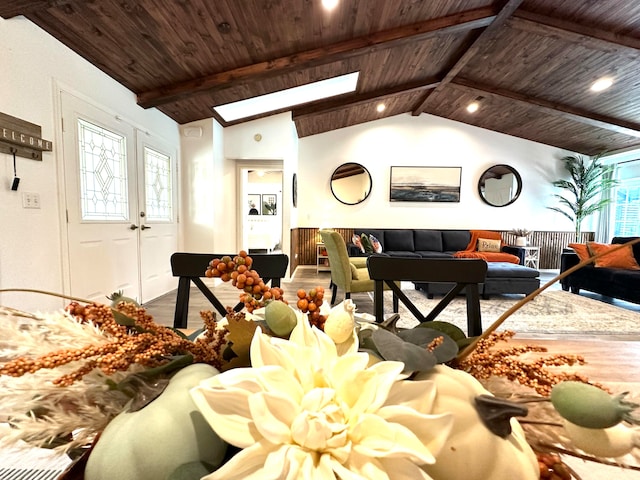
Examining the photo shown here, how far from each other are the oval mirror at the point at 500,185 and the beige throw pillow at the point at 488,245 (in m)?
1.45

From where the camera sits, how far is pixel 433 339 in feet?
0.97

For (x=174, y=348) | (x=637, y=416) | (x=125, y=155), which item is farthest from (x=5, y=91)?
(x=637, y=416)

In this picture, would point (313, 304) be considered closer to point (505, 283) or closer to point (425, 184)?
point (505, 283)

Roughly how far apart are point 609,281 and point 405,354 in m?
5.24

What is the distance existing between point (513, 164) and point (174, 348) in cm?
797

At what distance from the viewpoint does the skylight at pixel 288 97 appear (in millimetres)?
4449

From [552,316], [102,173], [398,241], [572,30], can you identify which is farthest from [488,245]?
[102,173]

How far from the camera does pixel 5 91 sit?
2020 millimetres

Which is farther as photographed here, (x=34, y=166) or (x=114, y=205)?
(x=114, y=205)

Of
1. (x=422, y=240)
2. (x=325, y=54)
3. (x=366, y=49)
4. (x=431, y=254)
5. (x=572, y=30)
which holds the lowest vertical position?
(x=431, y=254)

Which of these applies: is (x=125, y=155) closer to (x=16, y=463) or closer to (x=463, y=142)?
(x=16, y=463)

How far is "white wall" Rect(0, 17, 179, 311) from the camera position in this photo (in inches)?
80.3

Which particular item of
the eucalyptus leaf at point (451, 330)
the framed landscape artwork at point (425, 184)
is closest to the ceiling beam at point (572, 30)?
the framed landscape artwork at point (425, 184)

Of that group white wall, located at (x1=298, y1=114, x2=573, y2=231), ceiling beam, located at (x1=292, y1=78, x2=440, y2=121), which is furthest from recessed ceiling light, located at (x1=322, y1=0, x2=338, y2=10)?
white wall, located at (x1=298, y1=114, x2=573, y2=231)
